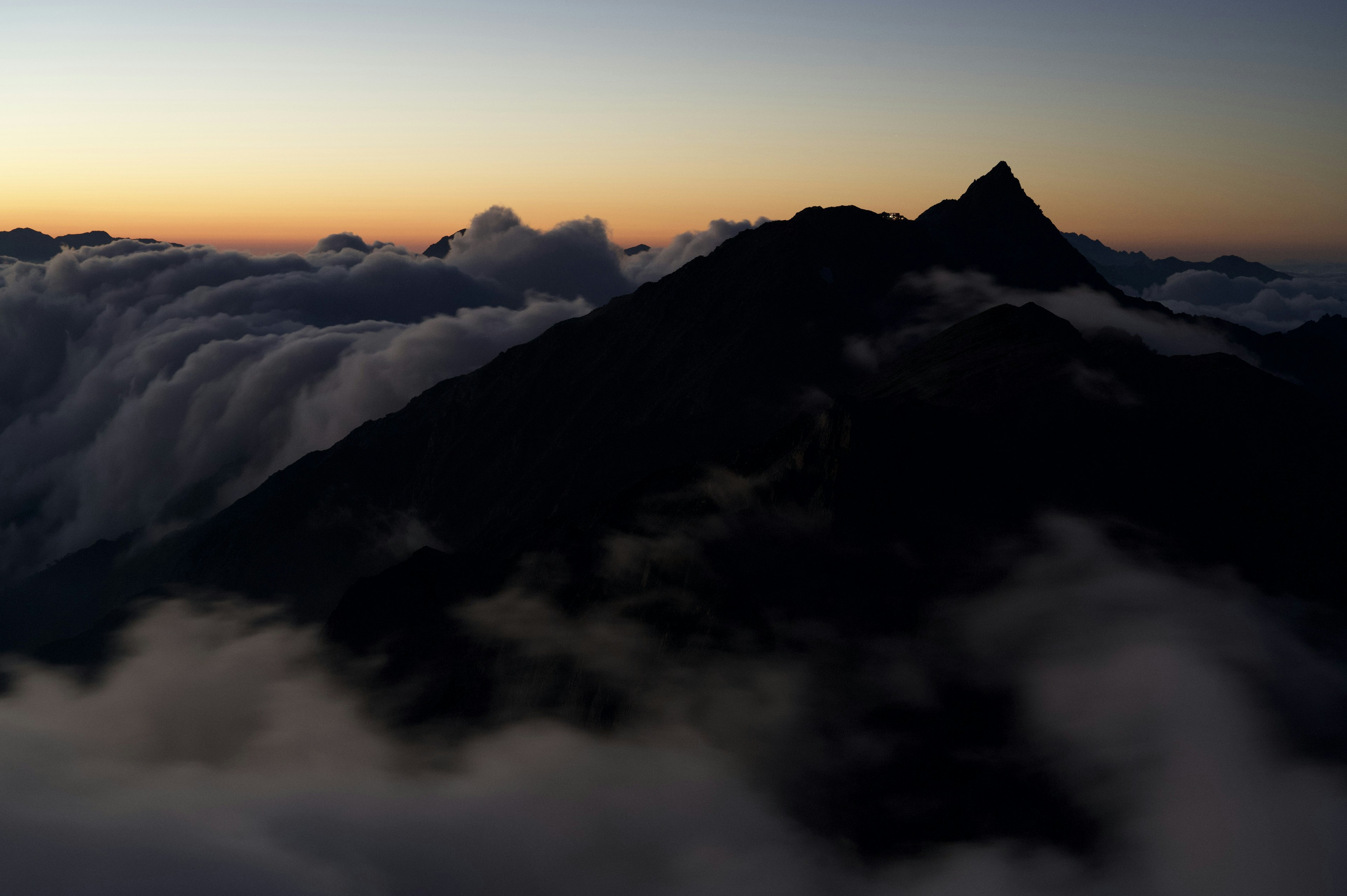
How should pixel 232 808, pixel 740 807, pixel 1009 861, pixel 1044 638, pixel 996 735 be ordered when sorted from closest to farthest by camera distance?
1. pixel 1009 861
2. pixel 996 735
3. pixel 1044 638
4. pixel 740 807
5. pixel 232 808

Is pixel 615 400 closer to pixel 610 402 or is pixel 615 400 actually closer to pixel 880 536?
pixel 610 402

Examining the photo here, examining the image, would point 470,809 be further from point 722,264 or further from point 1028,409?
point 722,264

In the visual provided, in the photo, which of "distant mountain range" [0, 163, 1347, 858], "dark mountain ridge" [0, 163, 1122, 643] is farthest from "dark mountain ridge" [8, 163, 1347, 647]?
"distant mountain range" [0, 163, 1347, 858]

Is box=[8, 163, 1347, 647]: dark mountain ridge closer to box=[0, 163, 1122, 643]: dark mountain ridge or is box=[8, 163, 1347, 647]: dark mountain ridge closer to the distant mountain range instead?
box=[0, 163, 1122, 643]: dark mountain ridge

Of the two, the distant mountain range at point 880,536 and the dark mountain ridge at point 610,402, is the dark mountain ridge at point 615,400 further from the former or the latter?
the distant mountain range at point 880,536

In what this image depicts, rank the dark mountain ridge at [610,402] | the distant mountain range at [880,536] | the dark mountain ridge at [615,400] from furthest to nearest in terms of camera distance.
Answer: the dark mountain ridge at [610,402], the dark mountain ridge at [615,400], the distant mountain range at [880,536]

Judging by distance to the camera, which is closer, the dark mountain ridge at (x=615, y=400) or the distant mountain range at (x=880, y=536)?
the distant mountain range at (x=880, y=536)

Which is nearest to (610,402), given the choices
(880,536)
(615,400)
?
(615,400)

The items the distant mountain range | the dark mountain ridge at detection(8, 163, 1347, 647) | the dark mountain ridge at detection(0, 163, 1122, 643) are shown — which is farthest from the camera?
the dark mountain ridge at detection(0, 163, 1122, 643)

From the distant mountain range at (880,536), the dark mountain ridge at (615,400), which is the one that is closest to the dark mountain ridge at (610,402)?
the dark mountain ridge at (615,400)

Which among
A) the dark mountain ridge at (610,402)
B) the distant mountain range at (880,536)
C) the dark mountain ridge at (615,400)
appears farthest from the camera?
Answer: the dark mountain ridge at (610,402)

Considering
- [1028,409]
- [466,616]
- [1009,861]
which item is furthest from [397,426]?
[1009,861]
